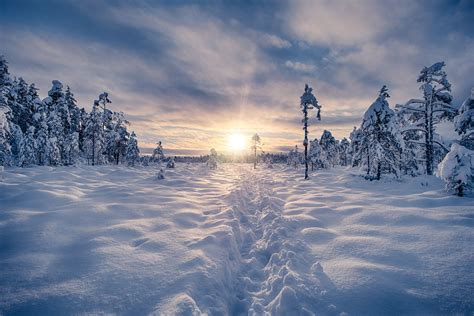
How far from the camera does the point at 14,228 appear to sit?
4.89 metres

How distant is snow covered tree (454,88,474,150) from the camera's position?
11.4 meters

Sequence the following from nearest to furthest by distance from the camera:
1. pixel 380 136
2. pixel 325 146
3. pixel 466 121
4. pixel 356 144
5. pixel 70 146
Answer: pixel 466 121
pixel 380 136
pixel 356 144
pixel 70 146
pixel 325 146

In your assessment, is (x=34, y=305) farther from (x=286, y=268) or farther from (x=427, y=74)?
(x=427, y=74)

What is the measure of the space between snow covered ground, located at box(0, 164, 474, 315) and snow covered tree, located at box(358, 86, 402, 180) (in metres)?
9.93

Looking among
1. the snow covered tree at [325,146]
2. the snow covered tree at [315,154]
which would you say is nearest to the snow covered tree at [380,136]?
the snow covered tree at [315,154]

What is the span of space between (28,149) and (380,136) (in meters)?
41.0

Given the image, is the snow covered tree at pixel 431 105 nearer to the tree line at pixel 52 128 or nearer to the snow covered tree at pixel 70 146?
the tree line at pixel 52 128

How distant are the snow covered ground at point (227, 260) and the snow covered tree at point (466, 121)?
691 cm

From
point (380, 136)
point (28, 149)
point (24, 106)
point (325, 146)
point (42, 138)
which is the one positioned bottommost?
point (28, 149)

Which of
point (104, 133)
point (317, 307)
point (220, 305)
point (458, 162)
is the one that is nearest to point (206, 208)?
point (220, 305)

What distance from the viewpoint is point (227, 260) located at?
489 cm

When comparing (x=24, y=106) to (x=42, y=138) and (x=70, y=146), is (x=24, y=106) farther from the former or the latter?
(x=70, y=146)

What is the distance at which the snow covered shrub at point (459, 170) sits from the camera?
8.14 m

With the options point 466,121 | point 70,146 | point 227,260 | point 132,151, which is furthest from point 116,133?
point 466,121
